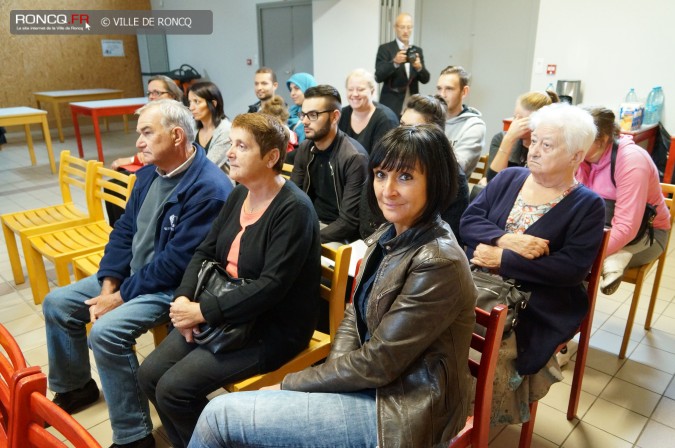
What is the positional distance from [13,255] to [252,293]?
2.39m

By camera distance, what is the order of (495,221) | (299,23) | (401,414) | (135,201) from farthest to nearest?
1. (299,23)
2. (135,201)
3. (495,221)
4. (401,414)

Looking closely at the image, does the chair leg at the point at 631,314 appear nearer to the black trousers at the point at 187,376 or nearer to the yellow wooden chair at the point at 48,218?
the black trousers at the point at 187,376

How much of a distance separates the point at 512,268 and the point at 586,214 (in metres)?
0.29

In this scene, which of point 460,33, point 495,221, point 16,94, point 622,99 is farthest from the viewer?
point 16,94

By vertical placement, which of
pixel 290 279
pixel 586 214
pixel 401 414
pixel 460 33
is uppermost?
pixel 460 33

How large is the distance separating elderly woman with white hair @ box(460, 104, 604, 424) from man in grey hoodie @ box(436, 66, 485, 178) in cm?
112

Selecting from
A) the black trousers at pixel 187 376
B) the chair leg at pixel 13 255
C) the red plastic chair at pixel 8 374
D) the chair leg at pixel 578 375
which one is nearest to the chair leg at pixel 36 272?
the chair leg at pixel 13 255

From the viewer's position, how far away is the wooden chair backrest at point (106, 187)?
8.45ft

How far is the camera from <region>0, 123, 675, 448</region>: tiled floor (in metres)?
1.92

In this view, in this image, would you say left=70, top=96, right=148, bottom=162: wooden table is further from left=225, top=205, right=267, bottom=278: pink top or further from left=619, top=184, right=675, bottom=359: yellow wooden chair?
left=619, top=184, right=675, bottom=359: yellow wooden chair

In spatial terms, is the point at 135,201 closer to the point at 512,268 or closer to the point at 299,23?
the point at 512,268

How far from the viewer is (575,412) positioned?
2010mm

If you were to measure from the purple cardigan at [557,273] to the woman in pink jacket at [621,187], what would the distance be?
57cm

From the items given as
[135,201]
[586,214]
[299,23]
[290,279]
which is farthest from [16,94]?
[586,214]
